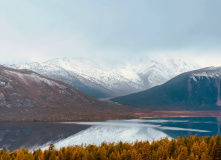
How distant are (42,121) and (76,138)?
80.1m

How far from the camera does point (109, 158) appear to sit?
219 feet

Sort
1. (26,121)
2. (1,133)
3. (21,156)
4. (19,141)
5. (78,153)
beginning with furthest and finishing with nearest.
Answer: (26,121)
(1,133)
(19,141)
(78,153)
(21,156)

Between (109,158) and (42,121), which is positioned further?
(42,121)

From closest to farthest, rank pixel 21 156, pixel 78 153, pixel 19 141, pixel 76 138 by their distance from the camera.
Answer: pixel 21 156 → pixel 78 153 → pixel 19 141 → pixel 76 138

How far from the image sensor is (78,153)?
2598 inches

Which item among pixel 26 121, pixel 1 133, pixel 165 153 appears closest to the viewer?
pixel 165 153

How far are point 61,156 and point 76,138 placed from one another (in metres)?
59.7

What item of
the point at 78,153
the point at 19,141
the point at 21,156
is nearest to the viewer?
the point at 21,156

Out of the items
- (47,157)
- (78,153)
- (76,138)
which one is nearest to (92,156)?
(78,153)

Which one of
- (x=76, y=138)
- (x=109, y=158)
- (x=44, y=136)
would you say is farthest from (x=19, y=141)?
(x=109, y=158)

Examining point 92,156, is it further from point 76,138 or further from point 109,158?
point 76,138

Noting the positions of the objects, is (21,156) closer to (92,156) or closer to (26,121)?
(92,156)

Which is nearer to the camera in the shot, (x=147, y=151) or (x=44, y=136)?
(x=147, y=151)

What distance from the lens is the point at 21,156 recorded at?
60.7 meters
